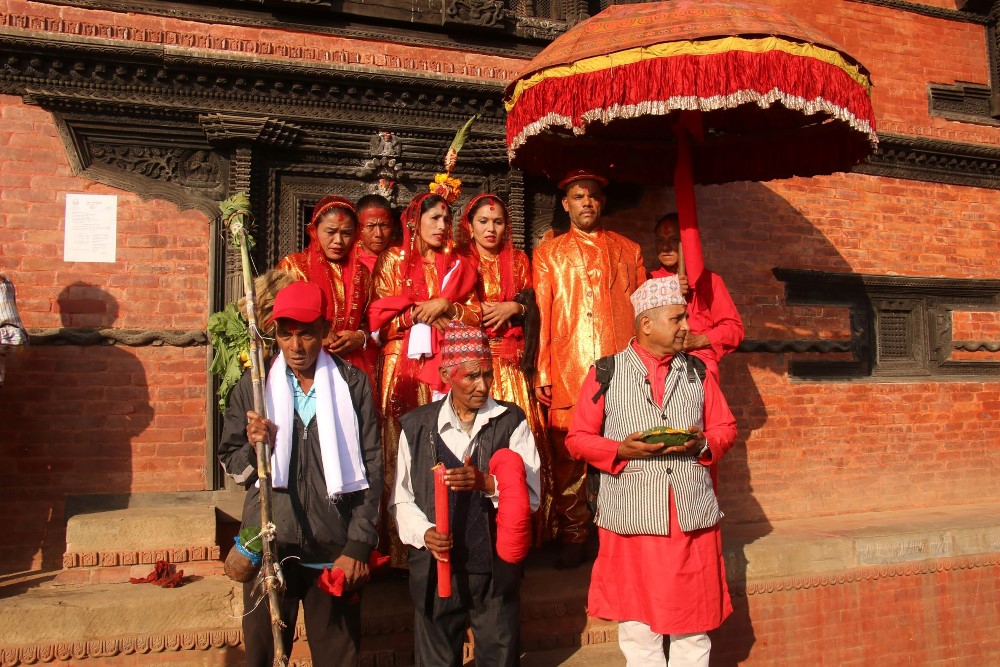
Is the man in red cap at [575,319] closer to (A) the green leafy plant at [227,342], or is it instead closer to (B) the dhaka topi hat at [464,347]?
(B) the dhaka topi hat at [464,347]

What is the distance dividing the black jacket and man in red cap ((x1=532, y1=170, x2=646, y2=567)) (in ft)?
6.20

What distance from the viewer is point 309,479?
3.29 m

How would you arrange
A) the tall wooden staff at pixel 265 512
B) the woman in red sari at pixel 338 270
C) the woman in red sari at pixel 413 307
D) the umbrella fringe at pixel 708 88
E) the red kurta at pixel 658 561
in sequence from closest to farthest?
the tall wooden staff at pixel 265 512
the red kurta at pixel 658 561
the umbrella fringe at pixel 708 88
the woman in red sari at pixel 413 307
the woman in red sari at pixel 338 270

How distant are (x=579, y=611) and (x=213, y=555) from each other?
2.27 metres

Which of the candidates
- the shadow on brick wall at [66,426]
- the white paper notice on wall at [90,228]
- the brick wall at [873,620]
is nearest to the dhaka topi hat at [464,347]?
the brick wall at [873,620]

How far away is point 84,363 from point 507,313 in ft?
9.96

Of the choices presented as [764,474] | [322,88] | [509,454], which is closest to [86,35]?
[322,88]

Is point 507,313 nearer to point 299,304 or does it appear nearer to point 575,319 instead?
point 575,319

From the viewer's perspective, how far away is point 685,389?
147 inches

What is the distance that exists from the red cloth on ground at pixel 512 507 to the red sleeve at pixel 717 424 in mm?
955

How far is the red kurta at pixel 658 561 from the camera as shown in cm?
357

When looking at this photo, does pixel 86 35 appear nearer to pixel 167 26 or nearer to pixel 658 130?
pixel 167 26

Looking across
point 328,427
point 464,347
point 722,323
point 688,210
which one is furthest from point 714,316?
point 328,427

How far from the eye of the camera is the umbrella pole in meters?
5.10
